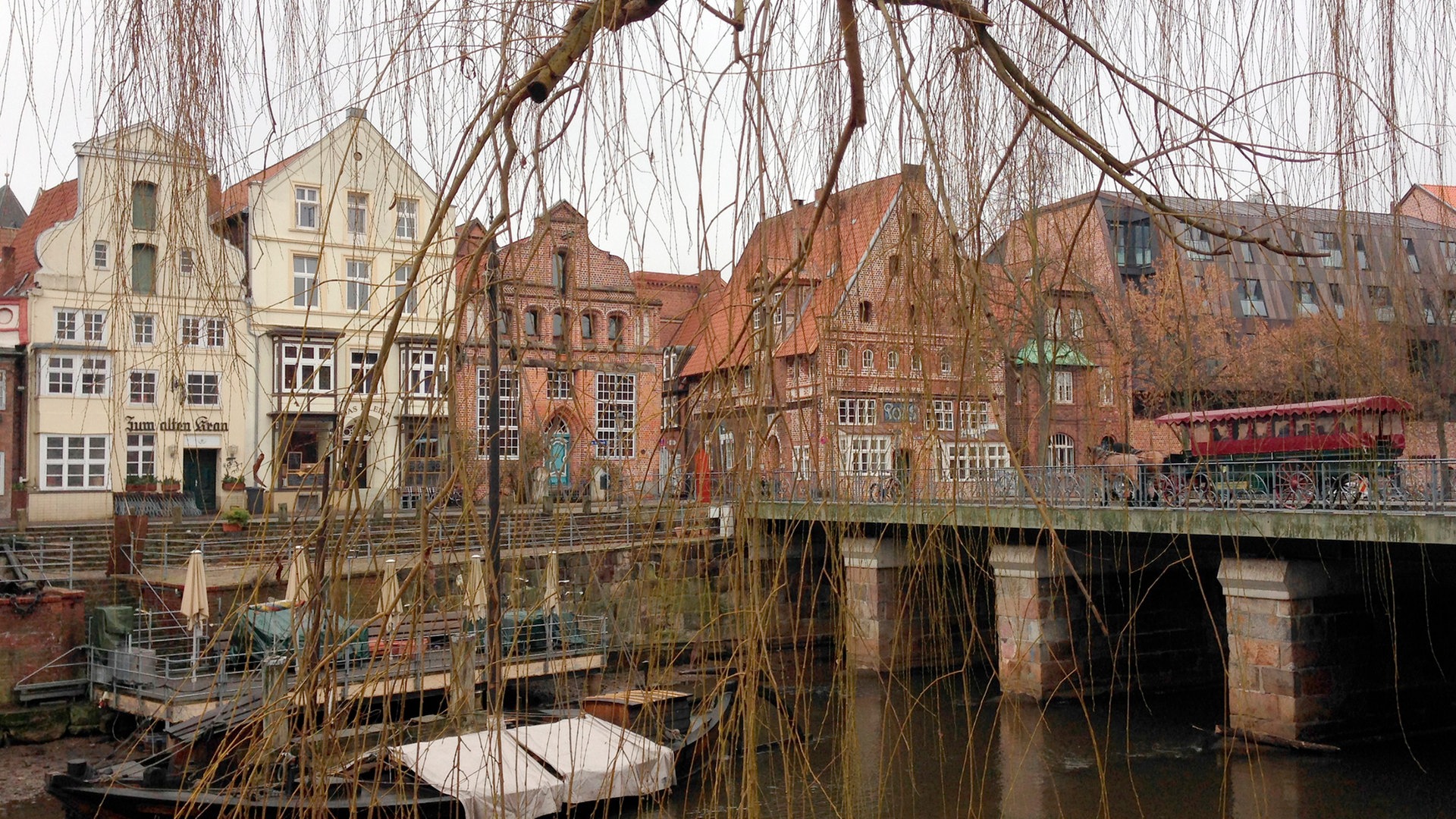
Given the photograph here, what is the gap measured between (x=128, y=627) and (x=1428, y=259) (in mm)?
17551

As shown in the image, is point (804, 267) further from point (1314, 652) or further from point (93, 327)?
point (1314, 652)

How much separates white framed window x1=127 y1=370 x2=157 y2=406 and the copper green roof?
72.5 inches

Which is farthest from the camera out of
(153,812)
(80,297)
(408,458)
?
(153,812)

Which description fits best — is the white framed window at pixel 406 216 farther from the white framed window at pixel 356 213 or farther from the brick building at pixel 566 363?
the brick building at pixel 566 363

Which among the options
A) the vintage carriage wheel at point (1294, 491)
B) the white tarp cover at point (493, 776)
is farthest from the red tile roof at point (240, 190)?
the vintage carriage wheel at point (1294, 491)

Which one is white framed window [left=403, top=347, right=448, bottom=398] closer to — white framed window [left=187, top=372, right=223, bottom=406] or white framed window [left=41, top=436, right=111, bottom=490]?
white framed window [left=187, top=372, right=223, bottom=406]

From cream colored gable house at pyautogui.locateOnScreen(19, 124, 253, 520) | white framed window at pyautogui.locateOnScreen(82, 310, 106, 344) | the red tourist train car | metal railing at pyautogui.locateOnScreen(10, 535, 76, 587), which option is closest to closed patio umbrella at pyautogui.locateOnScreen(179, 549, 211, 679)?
metal railing at pyautogui.locateOnScreen(10, 535, 76, 587)

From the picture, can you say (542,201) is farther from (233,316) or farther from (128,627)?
(128,627)

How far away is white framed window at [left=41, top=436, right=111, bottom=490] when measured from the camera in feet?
74.8

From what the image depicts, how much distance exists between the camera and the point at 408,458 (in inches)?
74.8

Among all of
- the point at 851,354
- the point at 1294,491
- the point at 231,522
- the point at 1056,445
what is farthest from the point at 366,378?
the point at 1294,491

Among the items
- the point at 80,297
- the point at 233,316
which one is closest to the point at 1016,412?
the point at 233,316

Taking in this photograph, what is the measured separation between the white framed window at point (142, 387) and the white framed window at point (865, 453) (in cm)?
135

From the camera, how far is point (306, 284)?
80.4 inches
